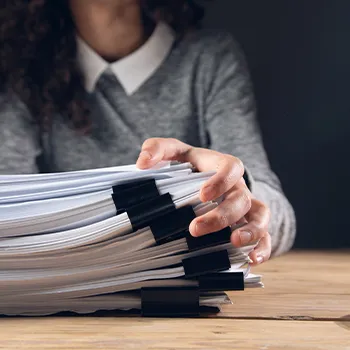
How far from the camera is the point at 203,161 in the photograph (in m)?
0.77

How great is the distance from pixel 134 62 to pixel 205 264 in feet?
3.68

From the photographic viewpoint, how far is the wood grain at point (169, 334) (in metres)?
0.51

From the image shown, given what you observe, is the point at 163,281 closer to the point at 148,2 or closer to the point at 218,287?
the point at 218,287

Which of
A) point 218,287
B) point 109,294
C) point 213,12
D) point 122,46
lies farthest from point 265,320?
point 213,12

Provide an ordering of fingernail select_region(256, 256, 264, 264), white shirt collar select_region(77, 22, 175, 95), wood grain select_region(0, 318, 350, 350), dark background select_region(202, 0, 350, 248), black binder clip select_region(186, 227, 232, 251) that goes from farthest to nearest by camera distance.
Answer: dark background select_region(202, 0, 350, 248) → white shirt collar select_region(77, 22, 175, 95) → fingernail select_region(256, 256, 264, 264) → black binder clip select_region(186, 227, 232, 251) → wood grain select_region(0, 318, 350, 350)

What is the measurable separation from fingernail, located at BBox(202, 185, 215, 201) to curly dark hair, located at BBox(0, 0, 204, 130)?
1.04m

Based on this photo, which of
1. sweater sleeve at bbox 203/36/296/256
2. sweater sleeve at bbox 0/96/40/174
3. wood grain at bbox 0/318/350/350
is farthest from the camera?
sweater sleeve at bbox 0/96/40/174

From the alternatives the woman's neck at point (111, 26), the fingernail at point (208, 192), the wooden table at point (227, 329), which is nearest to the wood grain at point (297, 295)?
the wooden table at point (227, 329)

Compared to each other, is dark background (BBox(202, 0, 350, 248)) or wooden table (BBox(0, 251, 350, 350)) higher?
wooden table (BBox(0, 251, 350, 350))

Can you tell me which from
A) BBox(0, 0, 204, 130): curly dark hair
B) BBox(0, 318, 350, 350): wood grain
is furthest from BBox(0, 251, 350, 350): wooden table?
BBox(0, 0, 204, 130): curly dark hair

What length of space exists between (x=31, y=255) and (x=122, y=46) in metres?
1.21

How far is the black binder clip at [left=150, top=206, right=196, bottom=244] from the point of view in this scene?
60cm

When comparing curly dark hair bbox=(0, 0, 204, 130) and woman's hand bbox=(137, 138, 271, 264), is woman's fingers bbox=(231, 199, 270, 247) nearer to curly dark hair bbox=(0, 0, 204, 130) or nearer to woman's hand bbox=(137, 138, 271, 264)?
woman's hand bbox=(137, 138, 271, 264)

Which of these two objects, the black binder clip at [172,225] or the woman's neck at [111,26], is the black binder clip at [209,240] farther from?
the woman's neck at [111,26]
